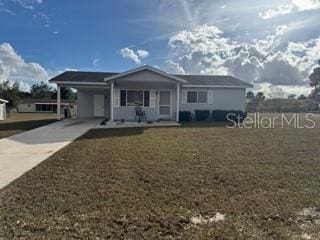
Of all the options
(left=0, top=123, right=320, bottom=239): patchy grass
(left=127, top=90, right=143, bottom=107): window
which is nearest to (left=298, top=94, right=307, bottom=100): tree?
(left=127, top=90, right=143, bottom=107): window

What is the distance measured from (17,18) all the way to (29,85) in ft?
216

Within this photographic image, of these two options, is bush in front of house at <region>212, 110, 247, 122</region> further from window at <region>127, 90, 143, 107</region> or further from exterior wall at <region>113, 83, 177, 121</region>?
window at <region>127, 90, 143, 107</region>

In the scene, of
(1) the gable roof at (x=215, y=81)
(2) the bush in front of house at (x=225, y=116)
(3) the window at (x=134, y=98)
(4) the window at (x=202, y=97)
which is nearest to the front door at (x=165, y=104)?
(3) the window at (x=134, y=98)

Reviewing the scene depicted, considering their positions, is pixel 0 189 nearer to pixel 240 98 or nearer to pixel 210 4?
pixel 210 4

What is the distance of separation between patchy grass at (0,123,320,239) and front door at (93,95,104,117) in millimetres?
16616

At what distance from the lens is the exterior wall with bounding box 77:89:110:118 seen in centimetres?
2422

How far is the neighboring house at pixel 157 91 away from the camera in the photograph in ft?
60.6

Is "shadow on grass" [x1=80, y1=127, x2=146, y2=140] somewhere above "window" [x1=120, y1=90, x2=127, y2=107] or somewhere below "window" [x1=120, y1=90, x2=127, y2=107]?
below

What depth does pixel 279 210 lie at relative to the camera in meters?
4.12

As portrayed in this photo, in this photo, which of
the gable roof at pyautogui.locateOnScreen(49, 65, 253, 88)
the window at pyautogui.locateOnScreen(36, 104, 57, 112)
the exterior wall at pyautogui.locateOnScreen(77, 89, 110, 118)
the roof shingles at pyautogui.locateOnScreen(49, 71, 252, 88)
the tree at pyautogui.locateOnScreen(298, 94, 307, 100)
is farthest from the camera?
the tree at pyautogui.locateOnScreen(298, 94, 307, 100)

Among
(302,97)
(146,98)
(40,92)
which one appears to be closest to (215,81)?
(146,98)

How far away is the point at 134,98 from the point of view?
1992 cm

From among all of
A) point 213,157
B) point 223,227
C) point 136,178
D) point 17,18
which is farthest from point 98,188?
point 17,18

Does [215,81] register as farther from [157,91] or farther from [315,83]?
[315,83]
